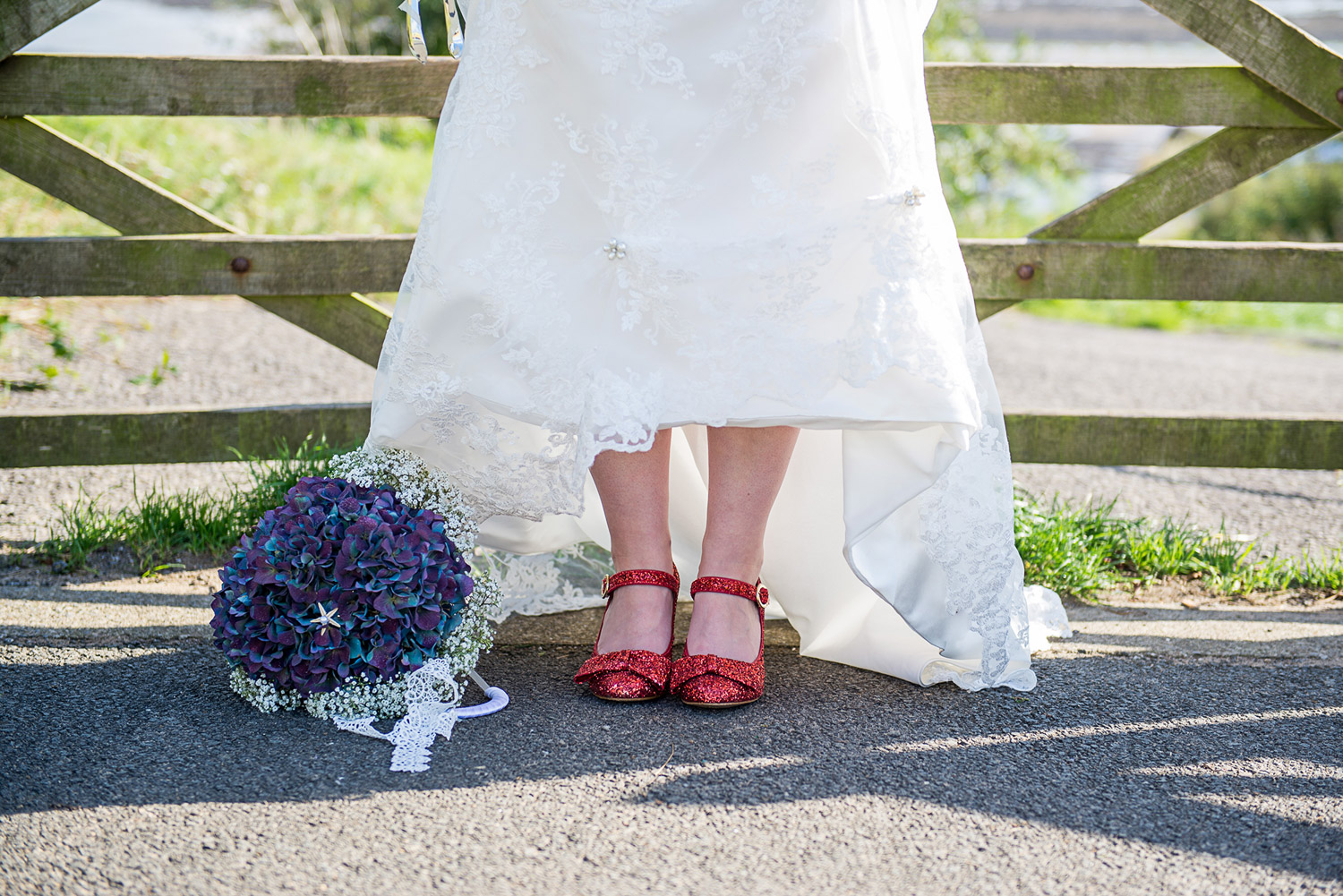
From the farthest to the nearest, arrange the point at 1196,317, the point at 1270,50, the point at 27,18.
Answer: the point at 1196,317 → the point at 1270,50 → the point at 27,18

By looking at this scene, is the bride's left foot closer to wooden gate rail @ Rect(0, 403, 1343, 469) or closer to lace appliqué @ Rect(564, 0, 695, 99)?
lace appliqué @ Rect(564, 0, 695, 99)

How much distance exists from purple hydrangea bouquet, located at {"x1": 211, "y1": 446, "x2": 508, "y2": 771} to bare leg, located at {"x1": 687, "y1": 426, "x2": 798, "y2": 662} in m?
0.42

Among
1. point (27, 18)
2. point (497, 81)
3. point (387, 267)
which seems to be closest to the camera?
point (497, 81)

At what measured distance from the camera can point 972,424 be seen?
1820mm

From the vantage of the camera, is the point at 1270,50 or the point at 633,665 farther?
the point at 1270,50

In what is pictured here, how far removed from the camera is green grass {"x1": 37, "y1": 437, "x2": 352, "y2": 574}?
2629mm

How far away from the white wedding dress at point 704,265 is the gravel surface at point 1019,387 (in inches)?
48.2

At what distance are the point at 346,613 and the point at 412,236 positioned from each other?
1105 millimetres

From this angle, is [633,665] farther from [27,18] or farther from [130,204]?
[27,18]

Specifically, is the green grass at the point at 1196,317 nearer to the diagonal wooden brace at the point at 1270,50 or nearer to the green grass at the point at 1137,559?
the green grass at the point at 1137,559

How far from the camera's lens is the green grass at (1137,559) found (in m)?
2.70

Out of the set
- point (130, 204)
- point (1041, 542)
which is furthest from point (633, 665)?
point (130, 204)

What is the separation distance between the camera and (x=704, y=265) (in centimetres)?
184

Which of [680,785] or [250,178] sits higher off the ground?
[250,178]
